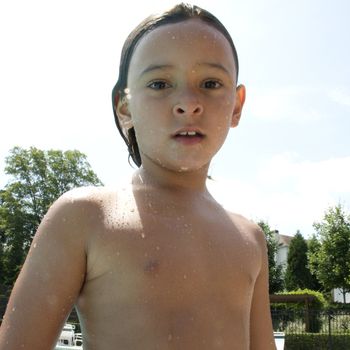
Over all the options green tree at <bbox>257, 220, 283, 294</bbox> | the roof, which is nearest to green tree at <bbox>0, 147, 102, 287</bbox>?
green tree at <bbox>257, 220, 283, 294</bbox>

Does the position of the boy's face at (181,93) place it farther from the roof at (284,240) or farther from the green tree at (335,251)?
the roof at (284,240)

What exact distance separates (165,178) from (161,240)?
345 mm

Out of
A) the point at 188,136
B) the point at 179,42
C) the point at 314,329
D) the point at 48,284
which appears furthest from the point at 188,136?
the point at 314,329

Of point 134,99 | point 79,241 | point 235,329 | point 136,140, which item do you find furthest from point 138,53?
point 235,329

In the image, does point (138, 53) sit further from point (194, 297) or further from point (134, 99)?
point (194, 297)

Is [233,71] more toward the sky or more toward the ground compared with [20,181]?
more toward the ground

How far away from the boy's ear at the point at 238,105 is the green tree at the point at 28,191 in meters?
43.6

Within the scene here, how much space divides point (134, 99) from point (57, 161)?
A: 47.4m

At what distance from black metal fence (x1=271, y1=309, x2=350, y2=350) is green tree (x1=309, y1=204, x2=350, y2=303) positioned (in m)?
9.29

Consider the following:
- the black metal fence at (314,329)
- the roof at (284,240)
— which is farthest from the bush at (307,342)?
the roof at (284,240)

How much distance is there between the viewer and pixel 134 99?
2070 millimetres

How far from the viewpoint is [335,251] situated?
119 feet

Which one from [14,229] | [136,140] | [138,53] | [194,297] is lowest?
[194,297]

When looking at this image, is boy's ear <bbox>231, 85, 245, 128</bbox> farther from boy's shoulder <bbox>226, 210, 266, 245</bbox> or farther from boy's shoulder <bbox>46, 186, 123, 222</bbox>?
boy's shoulder <bbox>46, 186, 123, 222</bbox>
